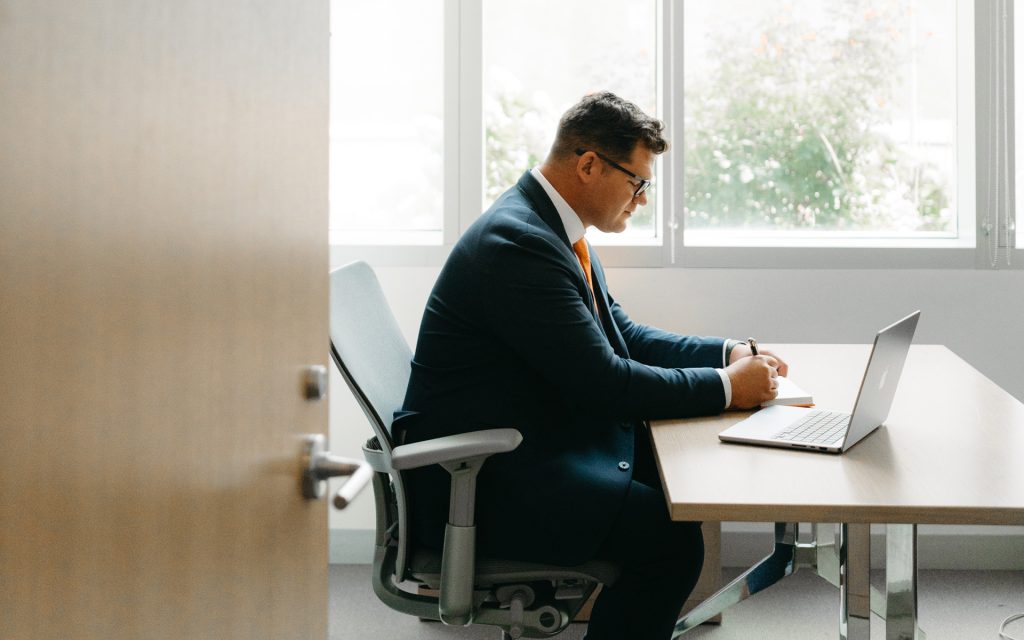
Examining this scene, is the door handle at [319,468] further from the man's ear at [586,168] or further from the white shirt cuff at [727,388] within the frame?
the man's ear at [586,168]

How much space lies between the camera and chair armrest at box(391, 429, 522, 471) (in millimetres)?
1624

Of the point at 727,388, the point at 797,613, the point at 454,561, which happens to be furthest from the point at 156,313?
the point at 797,613

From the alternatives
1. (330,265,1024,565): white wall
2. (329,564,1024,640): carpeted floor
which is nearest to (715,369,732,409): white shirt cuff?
(329,564,1024,640): carpeted floor

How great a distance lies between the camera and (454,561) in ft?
5.53

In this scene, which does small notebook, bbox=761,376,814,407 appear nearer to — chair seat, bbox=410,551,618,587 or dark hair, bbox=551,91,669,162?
chair seat, bbox=410,551,618,587

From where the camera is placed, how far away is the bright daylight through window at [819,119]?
10.2 ft

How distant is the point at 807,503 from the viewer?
129cm

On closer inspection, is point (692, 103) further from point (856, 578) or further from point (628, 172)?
point (856, 578)

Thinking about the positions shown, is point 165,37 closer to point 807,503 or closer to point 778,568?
point 807,503

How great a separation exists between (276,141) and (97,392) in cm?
39

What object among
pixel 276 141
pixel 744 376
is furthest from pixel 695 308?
pixel 276 141

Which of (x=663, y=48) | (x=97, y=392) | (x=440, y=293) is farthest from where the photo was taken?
(x=663, y=48)

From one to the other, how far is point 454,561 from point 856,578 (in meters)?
0.66

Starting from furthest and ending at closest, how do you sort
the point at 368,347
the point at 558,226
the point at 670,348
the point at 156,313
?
the point at 670,348
the point at 558,226
the point at 368,347
the point at 156,313
